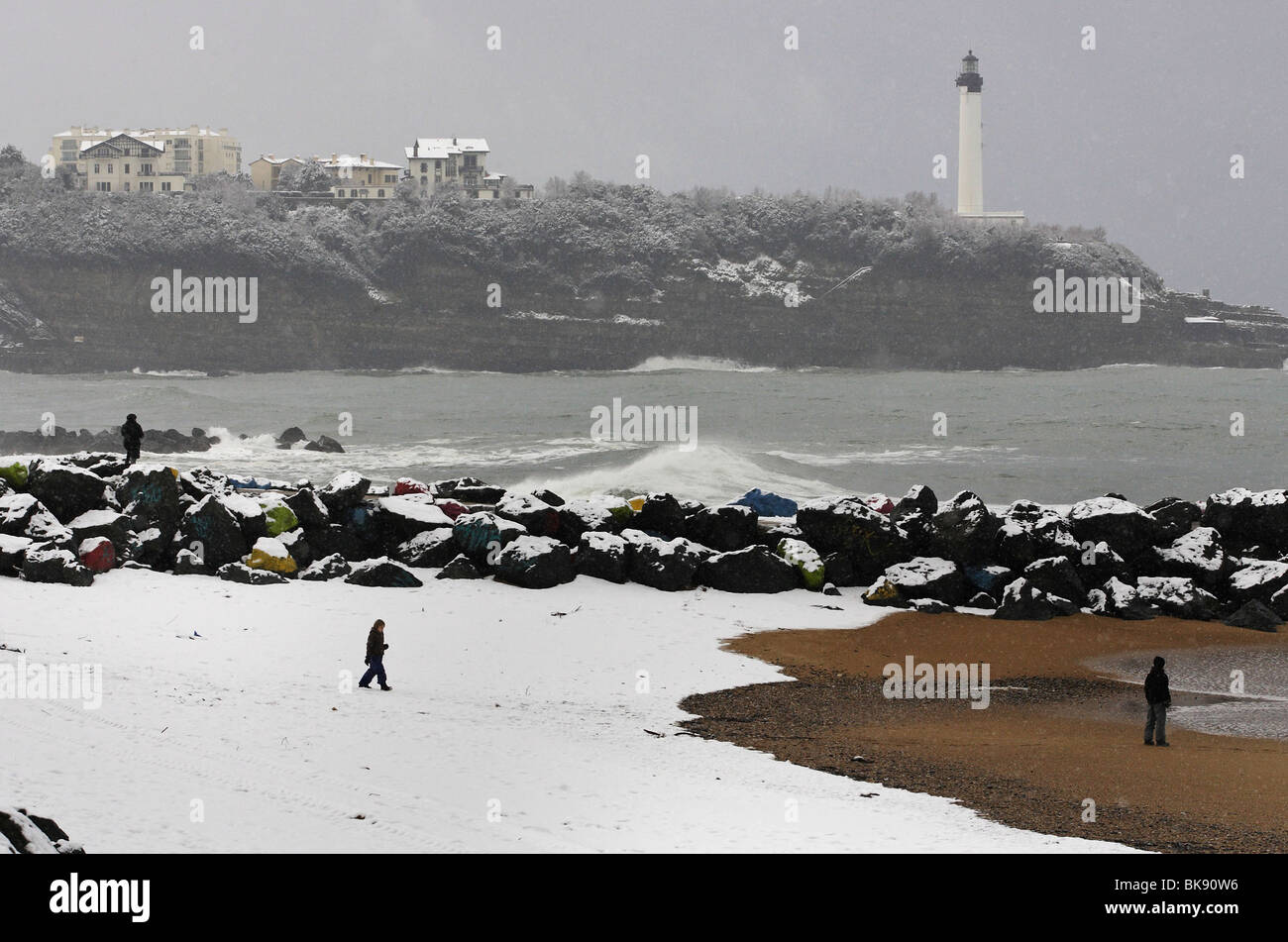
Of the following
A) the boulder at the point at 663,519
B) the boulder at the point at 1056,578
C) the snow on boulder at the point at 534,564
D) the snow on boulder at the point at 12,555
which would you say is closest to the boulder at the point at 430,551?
the snow on boulder at the point at 534,564

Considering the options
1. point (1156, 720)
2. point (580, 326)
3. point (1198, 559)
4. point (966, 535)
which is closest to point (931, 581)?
point (966, 535)

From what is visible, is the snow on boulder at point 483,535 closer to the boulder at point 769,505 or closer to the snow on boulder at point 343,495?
the snow on boulder at point 343,495

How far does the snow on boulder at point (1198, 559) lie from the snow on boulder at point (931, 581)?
287 cm

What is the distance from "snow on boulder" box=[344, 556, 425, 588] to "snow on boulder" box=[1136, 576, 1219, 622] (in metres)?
9.43

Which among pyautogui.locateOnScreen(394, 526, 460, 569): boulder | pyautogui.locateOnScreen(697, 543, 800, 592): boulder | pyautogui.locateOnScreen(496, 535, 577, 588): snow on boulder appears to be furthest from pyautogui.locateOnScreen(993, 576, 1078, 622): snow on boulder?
pyautogui.locateOnScreen(394, 526, 460, 569): boulder

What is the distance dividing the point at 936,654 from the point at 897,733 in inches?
141

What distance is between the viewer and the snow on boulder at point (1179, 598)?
56.6ft

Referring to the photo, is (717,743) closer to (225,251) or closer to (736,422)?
(736,422)

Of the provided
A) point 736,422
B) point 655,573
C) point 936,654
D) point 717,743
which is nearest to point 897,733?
point 717,743

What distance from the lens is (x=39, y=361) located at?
135000 mm

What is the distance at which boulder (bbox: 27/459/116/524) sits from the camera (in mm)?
17766

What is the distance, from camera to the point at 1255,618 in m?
16.8

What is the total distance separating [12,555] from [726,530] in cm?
918

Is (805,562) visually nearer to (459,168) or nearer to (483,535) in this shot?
(483,535)
